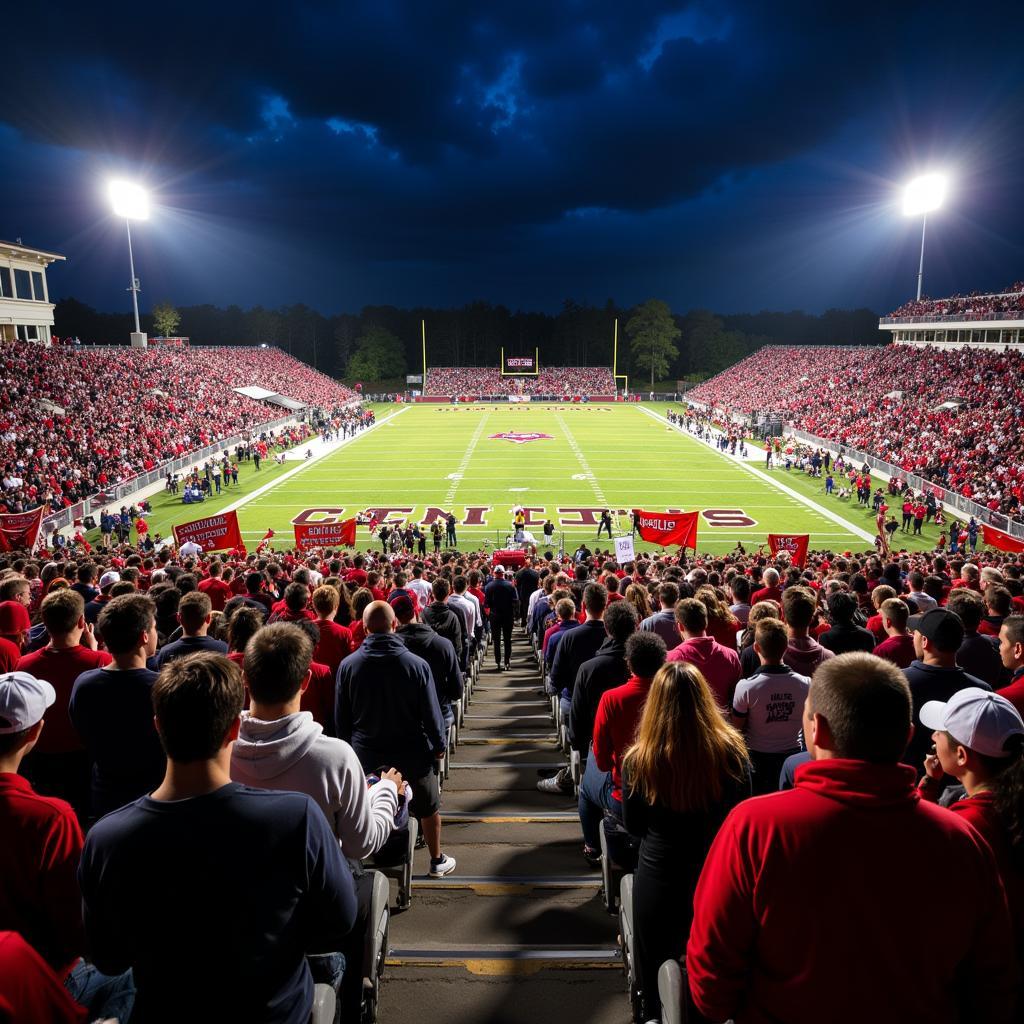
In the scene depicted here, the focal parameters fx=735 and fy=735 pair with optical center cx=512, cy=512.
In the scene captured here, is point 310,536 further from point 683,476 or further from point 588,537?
point 683,476

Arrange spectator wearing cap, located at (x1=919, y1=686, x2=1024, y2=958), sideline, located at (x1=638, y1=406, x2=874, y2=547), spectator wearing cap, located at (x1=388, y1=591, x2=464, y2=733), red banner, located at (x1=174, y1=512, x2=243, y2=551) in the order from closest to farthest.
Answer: spectator wearing cap, located at (x1=919, y1=686, x2=1024, y2=958), spectator wearing cap, located at (x1=388, y1=591, x2=464, y2=733), red banner, located at (x1=174, y1=512, x2=243, y2=551), sideline, located at (x1=638, y1=406, x2=874, y2=547)

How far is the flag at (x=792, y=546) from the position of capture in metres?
19.0

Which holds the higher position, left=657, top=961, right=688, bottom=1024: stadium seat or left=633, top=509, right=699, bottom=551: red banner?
left=657, top=961, right=688, bottom=1024: stadium seat

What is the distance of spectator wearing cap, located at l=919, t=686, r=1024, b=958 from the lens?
2.65 metres

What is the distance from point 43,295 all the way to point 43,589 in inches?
2158

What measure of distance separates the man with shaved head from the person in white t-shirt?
6.91 feet

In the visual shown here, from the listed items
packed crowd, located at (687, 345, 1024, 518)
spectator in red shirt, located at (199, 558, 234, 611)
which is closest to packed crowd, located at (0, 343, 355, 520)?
spectator in red shirt, located at (199, 558, 234, 611)

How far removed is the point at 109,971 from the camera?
2447mm

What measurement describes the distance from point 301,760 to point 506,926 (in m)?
2.17

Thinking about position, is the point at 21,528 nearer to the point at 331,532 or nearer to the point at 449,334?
the point at 331,532

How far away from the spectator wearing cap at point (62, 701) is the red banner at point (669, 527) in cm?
1804

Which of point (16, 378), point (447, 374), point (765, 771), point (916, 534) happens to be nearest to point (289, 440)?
point (16, 378)

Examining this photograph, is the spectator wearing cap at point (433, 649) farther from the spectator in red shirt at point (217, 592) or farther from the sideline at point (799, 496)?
the sideline at point (799, 496)

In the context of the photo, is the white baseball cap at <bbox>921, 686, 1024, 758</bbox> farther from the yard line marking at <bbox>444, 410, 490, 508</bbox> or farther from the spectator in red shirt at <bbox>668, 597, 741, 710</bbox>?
the yard line marking at <bbox>444, 410, 490, 508</bbox>
